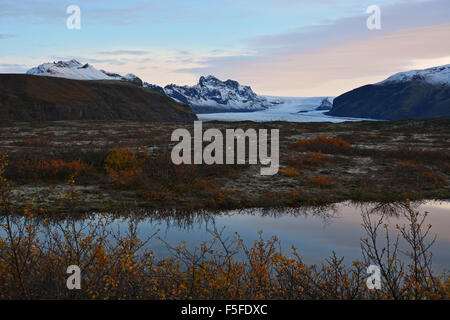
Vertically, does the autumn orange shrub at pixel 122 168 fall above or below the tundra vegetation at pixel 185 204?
above

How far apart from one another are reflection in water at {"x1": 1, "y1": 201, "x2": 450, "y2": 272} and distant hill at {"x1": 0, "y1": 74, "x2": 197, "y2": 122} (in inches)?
3364

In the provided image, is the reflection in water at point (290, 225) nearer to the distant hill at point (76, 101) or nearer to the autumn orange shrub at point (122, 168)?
the autumn orange shrub at point (122, 168)

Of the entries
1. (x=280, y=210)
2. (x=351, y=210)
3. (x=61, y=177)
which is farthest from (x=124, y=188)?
(x=351, y=210)

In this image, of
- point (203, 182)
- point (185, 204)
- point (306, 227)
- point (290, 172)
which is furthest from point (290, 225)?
point (290, 172)

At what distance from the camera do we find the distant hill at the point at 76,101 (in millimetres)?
89125

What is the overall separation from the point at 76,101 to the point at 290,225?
105387 millimetres

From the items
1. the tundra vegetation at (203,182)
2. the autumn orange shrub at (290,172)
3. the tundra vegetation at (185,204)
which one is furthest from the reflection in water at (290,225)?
the autumn orange shrub at (290,172)

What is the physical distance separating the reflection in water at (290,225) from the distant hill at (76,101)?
85.4 m

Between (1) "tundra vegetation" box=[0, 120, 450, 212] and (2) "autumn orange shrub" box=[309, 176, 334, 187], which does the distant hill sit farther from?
(2) "autumn orange shrub" box=[309, 176, 334, 187]

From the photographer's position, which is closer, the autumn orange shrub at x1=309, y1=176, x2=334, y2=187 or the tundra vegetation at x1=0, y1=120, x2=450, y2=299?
the tundra vegetation at x1=0, y1=120, x2=450, y2=299

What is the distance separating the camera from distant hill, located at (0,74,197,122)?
292ft

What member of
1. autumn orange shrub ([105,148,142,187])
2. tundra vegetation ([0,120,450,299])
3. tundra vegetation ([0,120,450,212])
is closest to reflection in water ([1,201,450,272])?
tundra vegetation ([0,120,450,299])

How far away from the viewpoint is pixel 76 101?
340 ft
